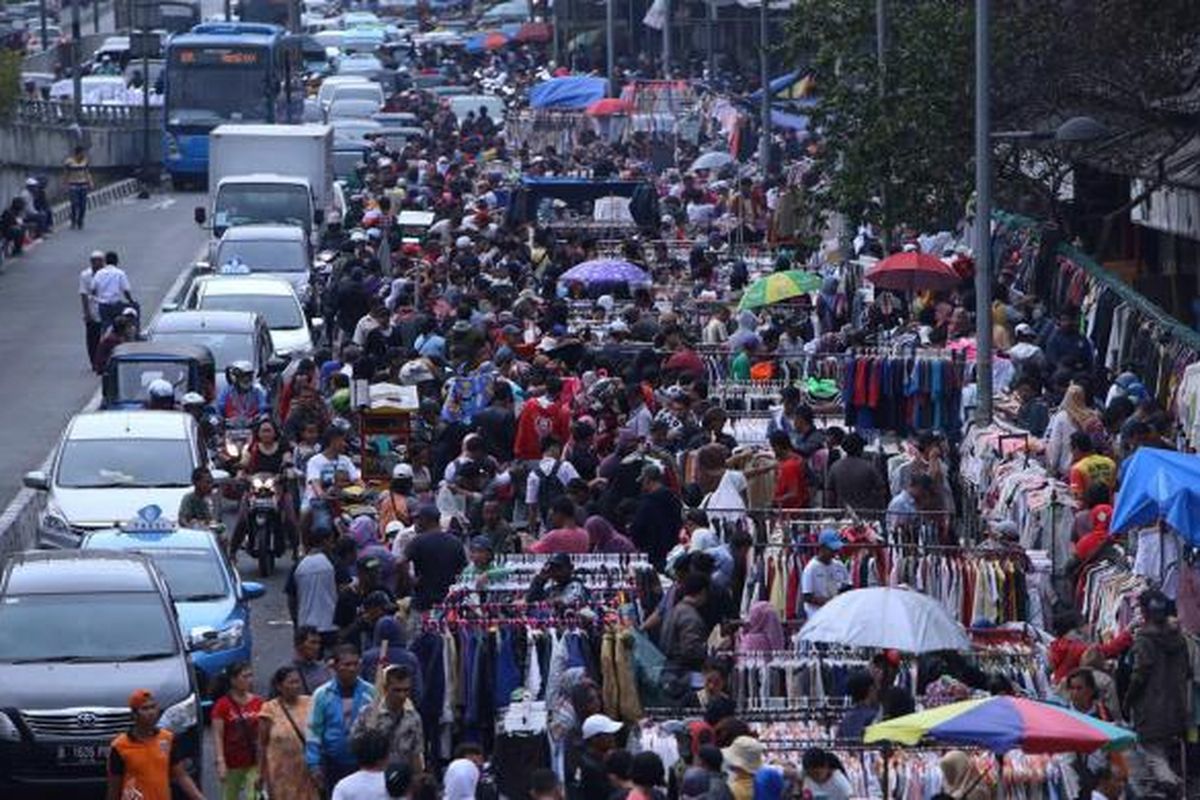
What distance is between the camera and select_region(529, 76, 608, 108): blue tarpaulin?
233ft

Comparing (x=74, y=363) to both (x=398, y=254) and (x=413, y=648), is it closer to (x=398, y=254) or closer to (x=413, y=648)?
(x=398, y=254)

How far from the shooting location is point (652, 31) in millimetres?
98188

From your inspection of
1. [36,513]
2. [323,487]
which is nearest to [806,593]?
[323,487]

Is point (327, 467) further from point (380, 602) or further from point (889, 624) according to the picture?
point (889, 624)

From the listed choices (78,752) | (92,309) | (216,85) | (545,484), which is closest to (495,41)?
(216,85)

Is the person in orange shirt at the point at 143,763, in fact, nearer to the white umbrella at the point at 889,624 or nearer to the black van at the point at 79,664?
the black van at the point at 79,664

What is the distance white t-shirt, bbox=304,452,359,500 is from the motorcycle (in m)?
0.39

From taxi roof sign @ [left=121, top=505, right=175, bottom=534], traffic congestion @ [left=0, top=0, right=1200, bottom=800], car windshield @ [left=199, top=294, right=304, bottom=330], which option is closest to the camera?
traffic congestion @ [left=0, top=0, right=1200, bottom=800]

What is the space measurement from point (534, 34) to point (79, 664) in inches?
3457

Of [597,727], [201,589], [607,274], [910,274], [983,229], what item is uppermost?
[983,229]

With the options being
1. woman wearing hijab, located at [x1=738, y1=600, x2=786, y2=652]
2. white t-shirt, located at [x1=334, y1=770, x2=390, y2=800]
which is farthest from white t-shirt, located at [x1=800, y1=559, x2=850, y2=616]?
white t-shirt, located at [x1=334, y1=770, x2=390, y2=800]

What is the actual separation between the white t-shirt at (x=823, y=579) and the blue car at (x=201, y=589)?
371 cm

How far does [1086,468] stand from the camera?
2450cm

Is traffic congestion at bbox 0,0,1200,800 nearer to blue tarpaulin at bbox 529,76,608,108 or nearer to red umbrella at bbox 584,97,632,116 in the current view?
red umbrella at bbox 584,97,632,116
